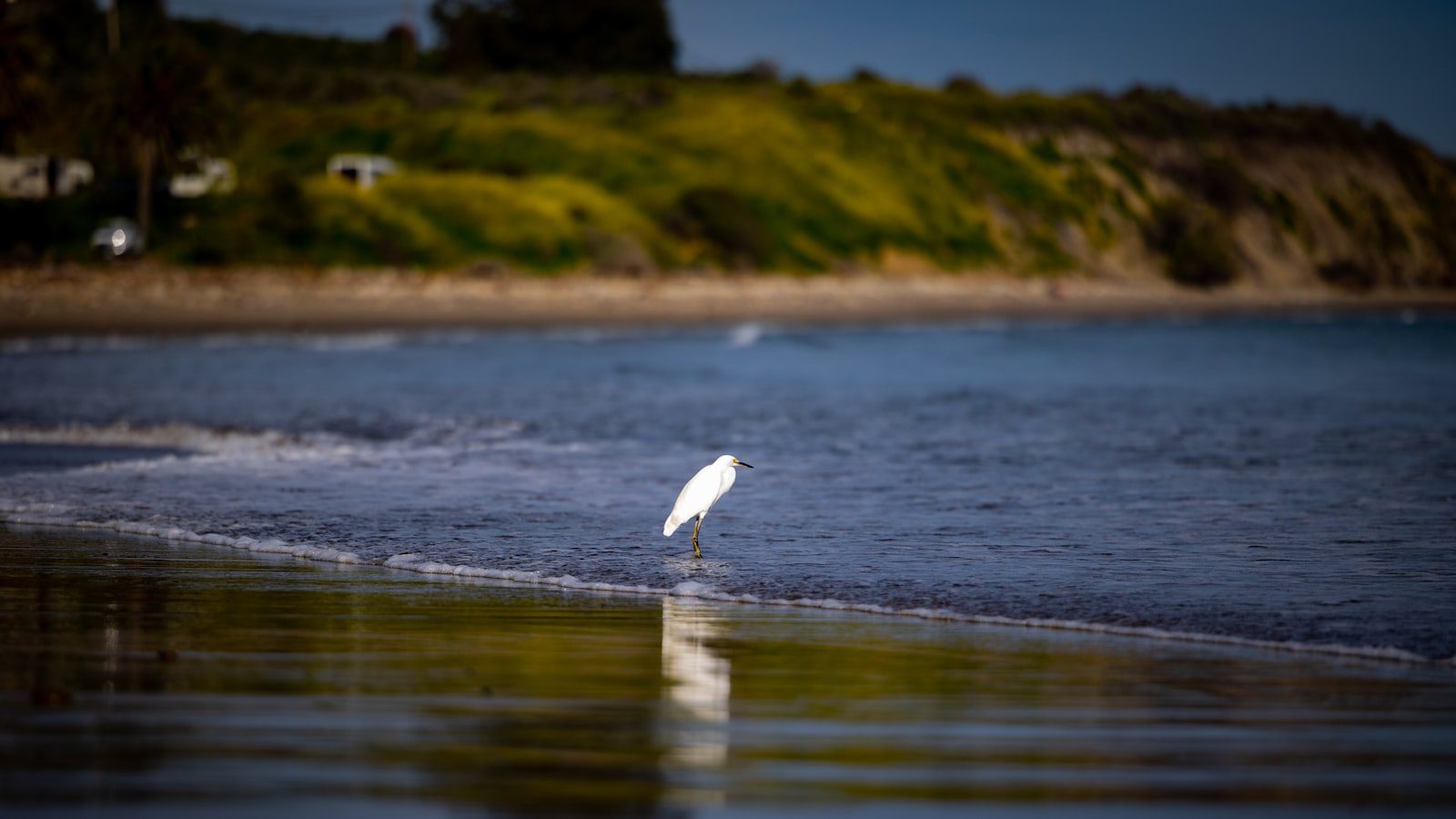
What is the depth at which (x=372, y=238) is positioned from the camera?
191 feet

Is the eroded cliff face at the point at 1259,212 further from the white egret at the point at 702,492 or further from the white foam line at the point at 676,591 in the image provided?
the white foam line at the point at 676,591

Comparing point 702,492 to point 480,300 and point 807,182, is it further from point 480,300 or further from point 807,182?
point 807,182

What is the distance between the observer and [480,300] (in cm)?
4812

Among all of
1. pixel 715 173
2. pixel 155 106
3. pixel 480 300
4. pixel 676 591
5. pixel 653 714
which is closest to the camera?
pixel 653 714

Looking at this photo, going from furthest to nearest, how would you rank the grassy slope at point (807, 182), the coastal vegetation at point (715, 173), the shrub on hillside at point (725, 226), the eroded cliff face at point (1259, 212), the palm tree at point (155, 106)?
the eroded cliff face at point (1259, 212)
the shrub on hillside at point (725, 226)
the grassy slope at point (807, 182)
the coastal vegetation at point (715, 173)
the palm tree at point (155, 106)

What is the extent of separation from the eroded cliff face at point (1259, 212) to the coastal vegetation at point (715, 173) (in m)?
0.21

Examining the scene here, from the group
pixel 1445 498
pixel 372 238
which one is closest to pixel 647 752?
pixel 1445 498

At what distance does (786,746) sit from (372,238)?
54.7m

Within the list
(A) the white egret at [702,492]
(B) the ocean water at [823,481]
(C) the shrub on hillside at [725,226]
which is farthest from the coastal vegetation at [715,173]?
(A) the white egret at [702,492]

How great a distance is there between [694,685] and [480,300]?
42.5 m

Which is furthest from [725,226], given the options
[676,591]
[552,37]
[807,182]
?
[676,591]

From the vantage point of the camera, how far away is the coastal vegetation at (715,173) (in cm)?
5738

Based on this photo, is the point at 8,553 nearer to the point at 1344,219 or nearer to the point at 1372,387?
the point at 1372,387

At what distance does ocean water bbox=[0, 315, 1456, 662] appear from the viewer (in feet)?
29.9
